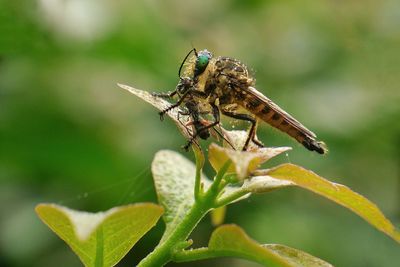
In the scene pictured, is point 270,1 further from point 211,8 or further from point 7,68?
point 7,68

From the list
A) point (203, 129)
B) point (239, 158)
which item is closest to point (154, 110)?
point (203, 129)

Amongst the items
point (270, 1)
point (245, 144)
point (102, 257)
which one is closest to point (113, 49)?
point (270, 1)

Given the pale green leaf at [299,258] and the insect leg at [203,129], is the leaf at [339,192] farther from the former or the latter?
the insect leg at [203,129]

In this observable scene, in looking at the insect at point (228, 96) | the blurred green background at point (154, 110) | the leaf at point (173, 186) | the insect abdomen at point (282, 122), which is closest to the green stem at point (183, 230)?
the leaf at point (173, 186)

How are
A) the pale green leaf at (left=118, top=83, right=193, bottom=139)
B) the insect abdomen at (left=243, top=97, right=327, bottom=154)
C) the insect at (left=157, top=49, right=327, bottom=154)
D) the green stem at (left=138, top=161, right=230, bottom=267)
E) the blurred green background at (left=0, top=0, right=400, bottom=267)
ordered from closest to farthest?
the green stem at (left=138, top=161, right=230, bottom=267) < the pale green leaf at (left=118, top=83, right=193, bottom=139) < the insect at (left=157, top=49, right=327, bottom=154) < the insect abdomen at (left=243, top=97, right=327, bottom=154) < the blurred green background at (left=0, top=0, right=400, bottom=267)

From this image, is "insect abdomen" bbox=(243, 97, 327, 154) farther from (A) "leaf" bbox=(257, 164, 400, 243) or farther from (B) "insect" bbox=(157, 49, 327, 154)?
(A) "leaf" bbox=(257, 164, 400, 243)

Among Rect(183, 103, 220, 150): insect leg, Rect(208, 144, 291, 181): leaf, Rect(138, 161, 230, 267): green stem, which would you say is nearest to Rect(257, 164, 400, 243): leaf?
Rect(208, 144, 291, 181): leaf

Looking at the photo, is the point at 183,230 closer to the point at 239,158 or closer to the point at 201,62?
the point at 239,158
